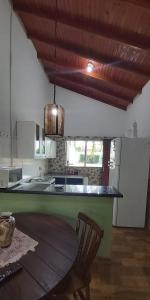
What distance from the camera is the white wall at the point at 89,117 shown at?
5508 millimetres

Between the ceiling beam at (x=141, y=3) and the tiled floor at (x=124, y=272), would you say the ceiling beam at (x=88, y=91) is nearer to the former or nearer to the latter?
the ceiling beam at (x=141, y=3)

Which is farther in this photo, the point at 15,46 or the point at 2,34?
the point at 15,46

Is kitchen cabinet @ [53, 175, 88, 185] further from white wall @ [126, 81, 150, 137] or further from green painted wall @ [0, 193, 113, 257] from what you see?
green painted wall @ [0, 193, 113, 257]

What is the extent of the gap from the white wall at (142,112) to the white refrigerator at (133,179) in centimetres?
44

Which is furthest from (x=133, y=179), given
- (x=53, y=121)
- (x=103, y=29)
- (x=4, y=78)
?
(x=4, y=78)

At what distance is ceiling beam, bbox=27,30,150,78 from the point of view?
10.2 feet

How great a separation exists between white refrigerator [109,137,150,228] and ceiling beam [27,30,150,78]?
116 cm

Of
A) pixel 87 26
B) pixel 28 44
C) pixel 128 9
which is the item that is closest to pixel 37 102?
pixel 28 44

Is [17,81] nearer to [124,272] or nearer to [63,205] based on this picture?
[63,205]

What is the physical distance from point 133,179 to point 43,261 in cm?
257

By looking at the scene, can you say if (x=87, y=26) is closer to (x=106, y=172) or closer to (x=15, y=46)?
(x=15, y=46)

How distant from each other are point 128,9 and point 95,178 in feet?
13.9

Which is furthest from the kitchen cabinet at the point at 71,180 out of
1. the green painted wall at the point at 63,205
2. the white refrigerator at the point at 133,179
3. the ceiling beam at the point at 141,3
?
the ceiling beam at the point at 141,3

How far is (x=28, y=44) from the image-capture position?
3.54 meters
